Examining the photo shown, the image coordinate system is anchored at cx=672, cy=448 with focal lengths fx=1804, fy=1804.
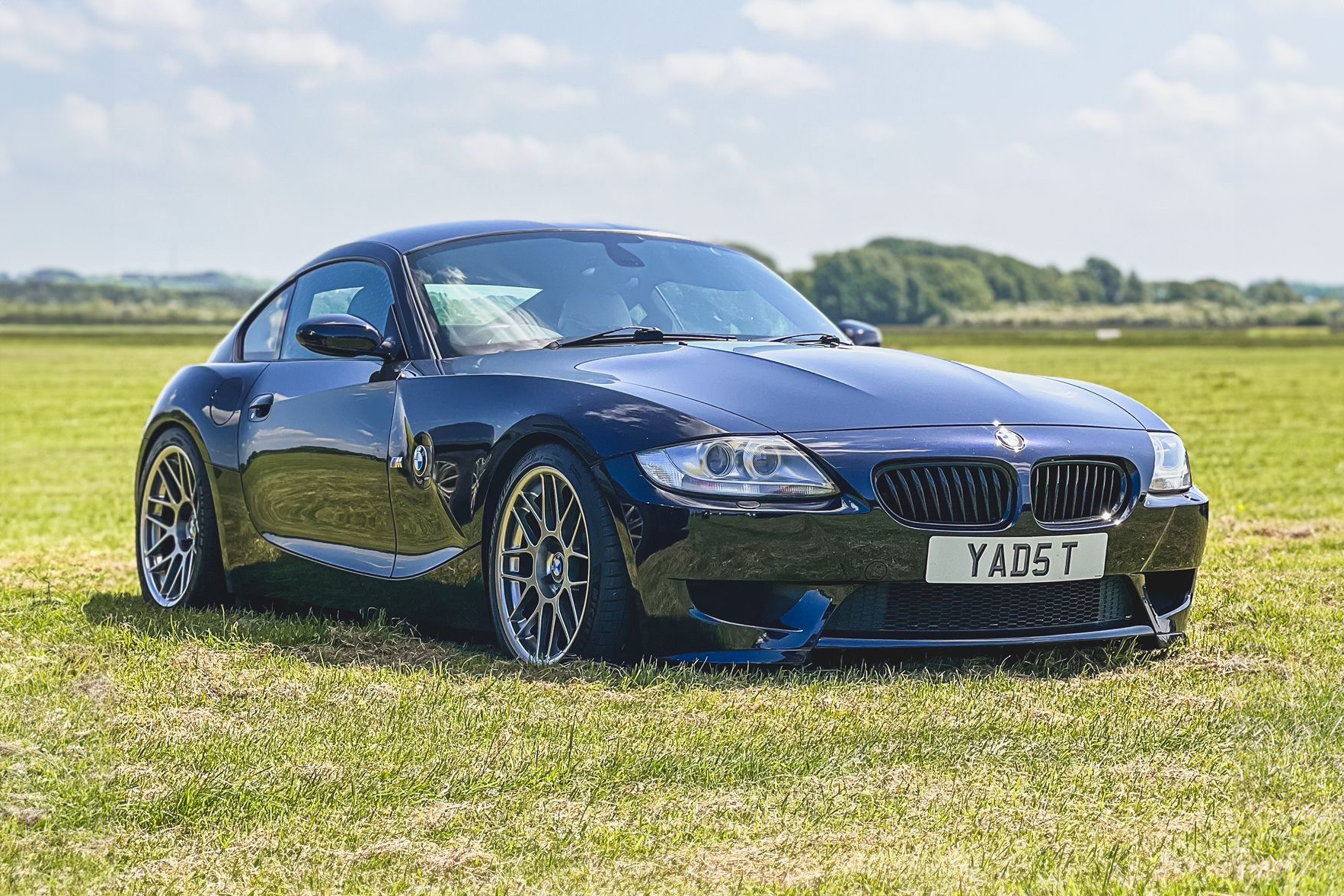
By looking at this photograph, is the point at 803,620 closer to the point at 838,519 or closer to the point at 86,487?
the point at 838,519

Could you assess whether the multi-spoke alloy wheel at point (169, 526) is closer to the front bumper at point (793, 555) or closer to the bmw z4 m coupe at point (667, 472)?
the bmw z4 m coupe at point (667, 472)

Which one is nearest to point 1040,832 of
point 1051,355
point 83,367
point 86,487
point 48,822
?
point 48,822

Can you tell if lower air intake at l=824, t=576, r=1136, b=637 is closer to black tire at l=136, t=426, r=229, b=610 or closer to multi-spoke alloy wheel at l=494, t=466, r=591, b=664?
multi-spoke alloy wheel at l=494, t=466, r=591, b=664

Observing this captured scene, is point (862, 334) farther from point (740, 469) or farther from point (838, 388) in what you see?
point (740, 469)

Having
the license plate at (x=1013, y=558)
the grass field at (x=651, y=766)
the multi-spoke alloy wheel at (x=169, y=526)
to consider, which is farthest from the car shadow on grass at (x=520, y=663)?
the multi-spoke alloy wheel at (x=169, y=526)

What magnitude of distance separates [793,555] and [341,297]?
2.76 m

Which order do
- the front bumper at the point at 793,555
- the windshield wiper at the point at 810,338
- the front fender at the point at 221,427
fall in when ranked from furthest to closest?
the front fender at the point at 221,427 < the windshield wiper at the point at 810,338 < the front bumper at the point at 793,555

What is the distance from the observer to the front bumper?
16.9 ft

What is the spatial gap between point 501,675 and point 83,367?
209 ft

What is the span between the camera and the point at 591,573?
5.36 metres

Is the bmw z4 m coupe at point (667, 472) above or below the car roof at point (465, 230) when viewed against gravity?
below

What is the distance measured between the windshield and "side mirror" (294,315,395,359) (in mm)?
232

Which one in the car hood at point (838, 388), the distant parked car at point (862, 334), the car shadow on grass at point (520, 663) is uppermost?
the distant parked car at point (862, 334)

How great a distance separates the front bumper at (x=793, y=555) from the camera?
5152 mm
